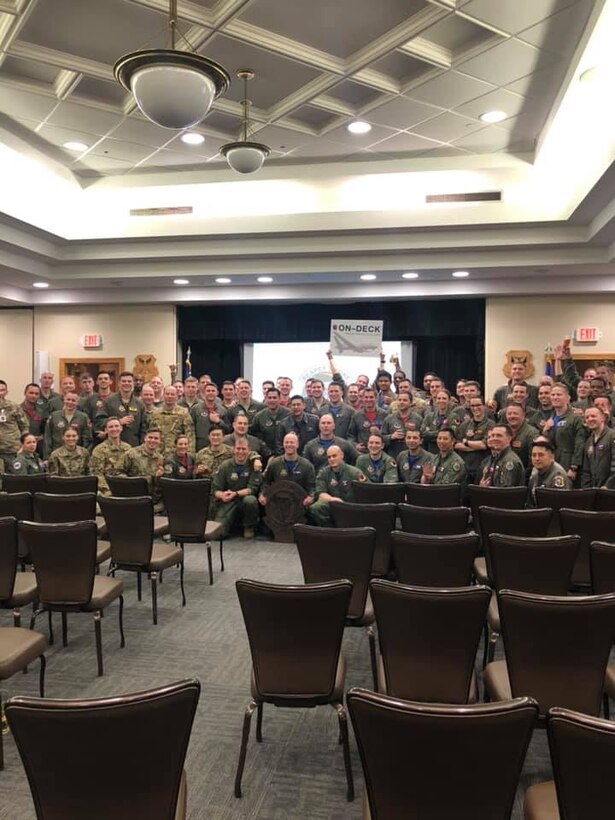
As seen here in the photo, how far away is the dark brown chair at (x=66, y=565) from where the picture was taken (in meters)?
3.33

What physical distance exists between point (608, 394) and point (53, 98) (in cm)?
624

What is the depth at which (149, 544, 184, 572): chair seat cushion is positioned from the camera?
169 inches

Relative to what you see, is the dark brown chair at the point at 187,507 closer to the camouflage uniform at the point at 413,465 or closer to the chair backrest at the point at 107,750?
the camouflage uniform at the point at 413,465

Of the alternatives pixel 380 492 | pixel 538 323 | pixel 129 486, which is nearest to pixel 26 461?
pixel 129 486

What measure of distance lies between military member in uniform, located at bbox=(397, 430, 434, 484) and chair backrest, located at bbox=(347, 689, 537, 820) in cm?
439

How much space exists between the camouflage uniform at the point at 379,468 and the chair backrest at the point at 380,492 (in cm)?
115

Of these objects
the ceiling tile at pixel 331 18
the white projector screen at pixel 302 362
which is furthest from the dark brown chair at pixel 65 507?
the white projector screen at pixel 302 362

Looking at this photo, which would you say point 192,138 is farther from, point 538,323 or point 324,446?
point 538,323

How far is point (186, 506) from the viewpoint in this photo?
4.92 m

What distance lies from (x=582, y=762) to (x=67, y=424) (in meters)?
6.86

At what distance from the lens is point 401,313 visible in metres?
10.6

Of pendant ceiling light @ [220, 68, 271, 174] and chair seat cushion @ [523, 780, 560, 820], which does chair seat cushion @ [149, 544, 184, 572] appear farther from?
pendant ceiling light @ [220, 68, 271, 174]

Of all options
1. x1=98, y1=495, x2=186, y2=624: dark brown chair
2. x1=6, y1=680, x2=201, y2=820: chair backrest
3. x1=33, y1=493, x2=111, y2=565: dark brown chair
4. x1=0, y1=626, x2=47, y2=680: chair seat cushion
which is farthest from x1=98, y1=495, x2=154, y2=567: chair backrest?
x1=6, y1=680, x2=201, y2=820: chair backrest

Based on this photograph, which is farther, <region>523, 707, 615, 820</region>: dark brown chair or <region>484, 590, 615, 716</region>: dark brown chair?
<region>484, 590, 615, 716</region>: dark brown chair
